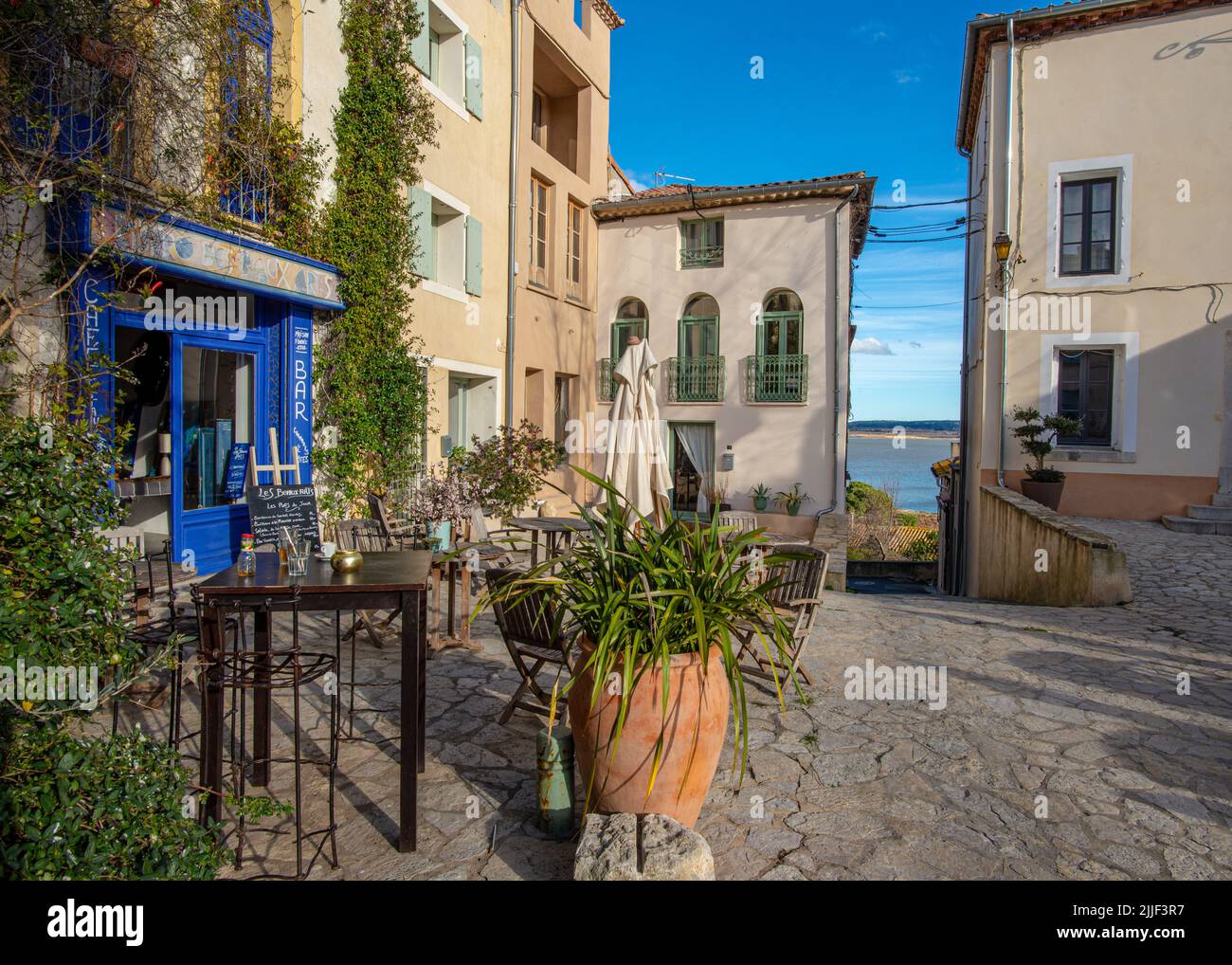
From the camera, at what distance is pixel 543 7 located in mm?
14031

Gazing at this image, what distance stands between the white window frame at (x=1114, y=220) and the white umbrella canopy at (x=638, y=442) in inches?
358

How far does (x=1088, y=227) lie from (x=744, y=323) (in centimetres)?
632

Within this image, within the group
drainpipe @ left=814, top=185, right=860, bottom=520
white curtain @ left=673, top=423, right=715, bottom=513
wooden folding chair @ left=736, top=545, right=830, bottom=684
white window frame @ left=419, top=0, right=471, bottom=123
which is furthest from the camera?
white curtain @ left=673, top=423, right=715, bottom=513

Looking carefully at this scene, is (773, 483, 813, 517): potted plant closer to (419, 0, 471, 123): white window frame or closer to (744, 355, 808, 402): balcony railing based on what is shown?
(744, 355, 808, 402): balcony railing

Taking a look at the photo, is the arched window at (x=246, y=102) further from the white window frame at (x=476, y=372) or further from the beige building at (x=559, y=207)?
the beige building at (x=559, y=207)

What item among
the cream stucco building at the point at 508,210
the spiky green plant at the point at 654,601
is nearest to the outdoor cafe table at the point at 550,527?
the cream stucco building at the point at 508,210

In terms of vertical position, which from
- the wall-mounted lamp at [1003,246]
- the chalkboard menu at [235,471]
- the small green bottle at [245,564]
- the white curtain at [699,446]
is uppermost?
the wall-mounted lamp at [1003,246]

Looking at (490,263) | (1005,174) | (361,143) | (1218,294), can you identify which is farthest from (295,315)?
(1218,294)

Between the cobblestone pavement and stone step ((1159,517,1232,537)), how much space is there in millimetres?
6523

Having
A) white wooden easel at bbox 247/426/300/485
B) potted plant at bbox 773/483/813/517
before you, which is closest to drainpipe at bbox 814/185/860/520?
potted plant at bbox 773/483/813/517

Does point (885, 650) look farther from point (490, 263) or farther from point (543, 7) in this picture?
point (543, 7)

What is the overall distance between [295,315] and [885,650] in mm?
6916

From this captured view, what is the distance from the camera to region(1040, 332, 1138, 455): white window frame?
488 inches

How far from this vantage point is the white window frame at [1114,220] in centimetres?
1238
